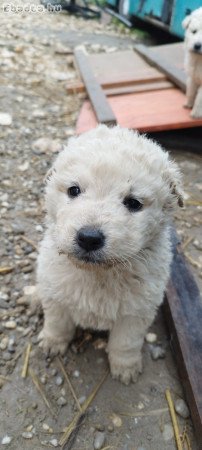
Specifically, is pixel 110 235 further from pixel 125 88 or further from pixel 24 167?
pixel 125 88

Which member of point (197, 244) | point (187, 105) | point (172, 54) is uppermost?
point (172, 54)

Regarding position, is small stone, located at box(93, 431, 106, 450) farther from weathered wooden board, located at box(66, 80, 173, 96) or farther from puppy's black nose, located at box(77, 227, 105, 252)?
weathered wooden board, located at box(66, 80, 173, 96)

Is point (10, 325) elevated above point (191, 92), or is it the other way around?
point (191, 92)

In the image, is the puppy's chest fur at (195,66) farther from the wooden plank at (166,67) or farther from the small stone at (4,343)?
the small stone at (4,343)

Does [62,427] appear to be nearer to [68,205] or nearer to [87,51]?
[68,205]

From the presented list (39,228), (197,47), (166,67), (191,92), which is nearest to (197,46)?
(197,47)

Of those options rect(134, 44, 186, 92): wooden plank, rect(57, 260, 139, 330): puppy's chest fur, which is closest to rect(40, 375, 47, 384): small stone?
rect(57, 260, 139, 330): puppy's chest fur
